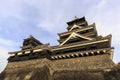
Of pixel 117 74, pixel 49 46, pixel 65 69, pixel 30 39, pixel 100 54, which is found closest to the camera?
pixel 117 74

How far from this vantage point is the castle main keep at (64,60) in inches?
668

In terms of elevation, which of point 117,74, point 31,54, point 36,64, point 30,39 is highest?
point 30,39

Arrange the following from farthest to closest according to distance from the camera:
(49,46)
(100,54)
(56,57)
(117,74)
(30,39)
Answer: (30,39) → (49,46) → (56,57) → (100,54) → (117,74)

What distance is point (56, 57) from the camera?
20500 mm

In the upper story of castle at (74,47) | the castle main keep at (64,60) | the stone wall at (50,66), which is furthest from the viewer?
the upper story of castle at (74,47)

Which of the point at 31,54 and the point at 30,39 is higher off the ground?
the point at 30,39

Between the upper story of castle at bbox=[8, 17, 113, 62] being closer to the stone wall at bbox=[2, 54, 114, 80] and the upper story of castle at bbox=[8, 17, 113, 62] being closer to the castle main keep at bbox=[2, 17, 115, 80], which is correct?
the castle main keep at bbox=[2, 17, 115, 80]

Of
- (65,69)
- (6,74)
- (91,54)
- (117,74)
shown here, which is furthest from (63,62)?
(6,74)

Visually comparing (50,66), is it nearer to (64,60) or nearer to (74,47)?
(64,60)

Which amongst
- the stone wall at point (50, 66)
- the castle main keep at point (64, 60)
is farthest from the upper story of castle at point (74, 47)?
the stone wall at point (50, 66)

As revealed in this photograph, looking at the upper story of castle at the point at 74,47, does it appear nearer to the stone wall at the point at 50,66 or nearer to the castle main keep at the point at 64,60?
the castle main keep at the point at 64,60

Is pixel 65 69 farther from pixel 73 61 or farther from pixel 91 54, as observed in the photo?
pixel 91 54

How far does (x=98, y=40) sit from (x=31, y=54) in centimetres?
1063

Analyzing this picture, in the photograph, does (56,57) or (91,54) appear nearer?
(91,54)
